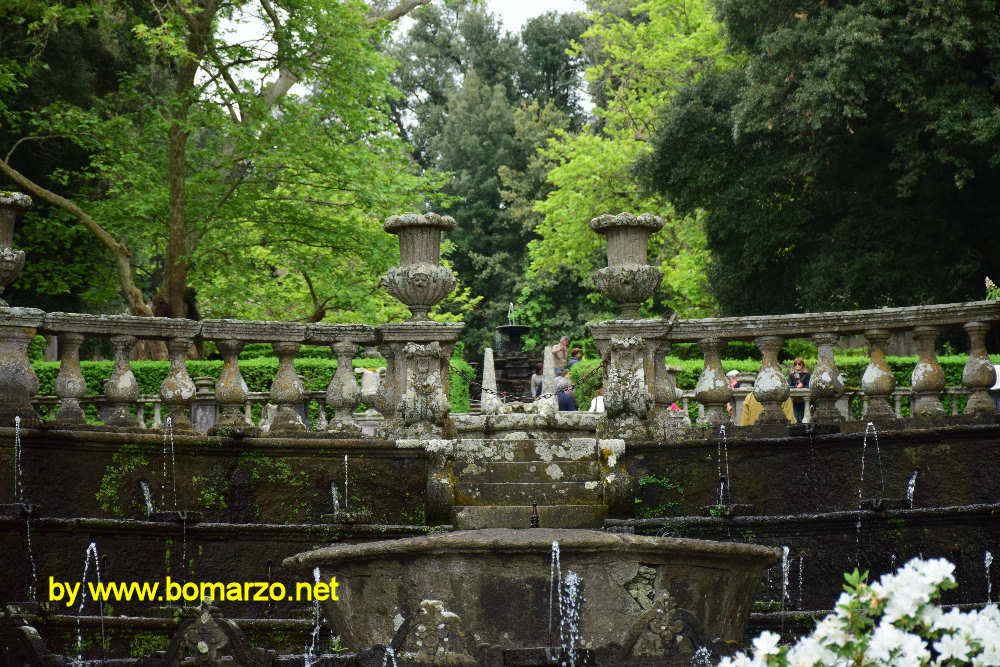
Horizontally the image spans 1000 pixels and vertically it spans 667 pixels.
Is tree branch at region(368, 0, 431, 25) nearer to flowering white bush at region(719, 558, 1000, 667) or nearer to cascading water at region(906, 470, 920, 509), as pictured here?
cascading water at region(906, 470, 920, 509)

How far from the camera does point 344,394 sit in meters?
9.59

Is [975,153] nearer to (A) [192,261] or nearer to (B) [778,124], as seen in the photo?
(B) [778,124]

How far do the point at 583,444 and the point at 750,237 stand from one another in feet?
49.4

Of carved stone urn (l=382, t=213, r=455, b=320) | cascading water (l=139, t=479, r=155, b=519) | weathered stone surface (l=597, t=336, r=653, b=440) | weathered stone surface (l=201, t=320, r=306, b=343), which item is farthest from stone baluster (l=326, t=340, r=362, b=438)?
weathered stone surface (l=597, t=336, r=653, b=440)

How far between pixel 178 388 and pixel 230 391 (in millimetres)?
421

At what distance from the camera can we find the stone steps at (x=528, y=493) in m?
8.78

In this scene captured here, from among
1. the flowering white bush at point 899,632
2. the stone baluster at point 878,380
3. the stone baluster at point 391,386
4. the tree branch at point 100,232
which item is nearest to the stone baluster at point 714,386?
the stone baluster at point 878,380

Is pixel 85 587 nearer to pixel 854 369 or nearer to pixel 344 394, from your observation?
pixel 344 394

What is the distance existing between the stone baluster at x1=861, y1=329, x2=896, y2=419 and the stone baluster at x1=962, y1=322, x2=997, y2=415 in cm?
58

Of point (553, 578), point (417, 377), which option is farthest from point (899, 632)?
point (417, 377)

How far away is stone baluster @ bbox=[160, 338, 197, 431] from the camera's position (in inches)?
366

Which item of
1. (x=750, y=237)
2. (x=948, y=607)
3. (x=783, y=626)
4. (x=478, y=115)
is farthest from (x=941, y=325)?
(x=478, y=115)

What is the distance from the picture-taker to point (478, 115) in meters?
49.5

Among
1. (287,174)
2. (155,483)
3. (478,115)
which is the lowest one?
(155,483)
